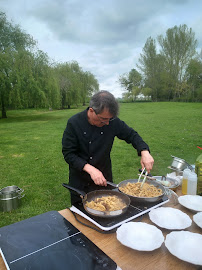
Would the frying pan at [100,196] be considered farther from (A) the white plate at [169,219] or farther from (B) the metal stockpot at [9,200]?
(B) the metal stockpot at [9,200]

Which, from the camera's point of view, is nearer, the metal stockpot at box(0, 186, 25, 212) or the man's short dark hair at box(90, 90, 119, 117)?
the man's short dark hair at box(90, 90, 119, 117)

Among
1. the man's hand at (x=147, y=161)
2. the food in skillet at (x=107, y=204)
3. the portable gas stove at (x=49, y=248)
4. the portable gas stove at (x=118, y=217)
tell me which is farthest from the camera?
the man's hand at (x=147, y=161)

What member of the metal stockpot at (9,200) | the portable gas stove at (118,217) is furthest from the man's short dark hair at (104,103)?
the metal stockpot at (9,200)

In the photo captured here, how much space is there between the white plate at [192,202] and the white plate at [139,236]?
0.50 m

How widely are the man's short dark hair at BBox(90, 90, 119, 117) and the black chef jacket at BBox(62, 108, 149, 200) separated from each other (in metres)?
0.40

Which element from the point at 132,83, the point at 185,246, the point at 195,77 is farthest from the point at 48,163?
the point at 132,83

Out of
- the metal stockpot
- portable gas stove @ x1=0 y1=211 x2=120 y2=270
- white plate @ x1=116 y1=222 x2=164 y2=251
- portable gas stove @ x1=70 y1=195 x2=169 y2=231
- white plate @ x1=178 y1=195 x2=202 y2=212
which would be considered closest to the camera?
portable gas stove @ x1=0 y1=211 x2=120 y2=270

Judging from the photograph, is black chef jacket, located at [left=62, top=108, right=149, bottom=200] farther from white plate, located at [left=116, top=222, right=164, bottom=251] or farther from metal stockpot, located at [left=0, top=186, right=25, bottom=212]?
metal stockpot, located at [left=0, top=186, right=25, bottom=212]

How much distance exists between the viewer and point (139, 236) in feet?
3.78

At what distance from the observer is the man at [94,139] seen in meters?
1.81

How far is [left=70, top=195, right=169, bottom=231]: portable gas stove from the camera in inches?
48.8

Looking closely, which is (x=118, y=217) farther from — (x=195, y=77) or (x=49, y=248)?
(x=195, y=77)

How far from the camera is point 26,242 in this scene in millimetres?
1098

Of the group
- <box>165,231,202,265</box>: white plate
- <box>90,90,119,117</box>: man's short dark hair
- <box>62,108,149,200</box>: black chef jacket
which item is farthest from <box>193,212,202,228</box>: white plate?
<box>90,90,119,117</box>: man's short dark hair
